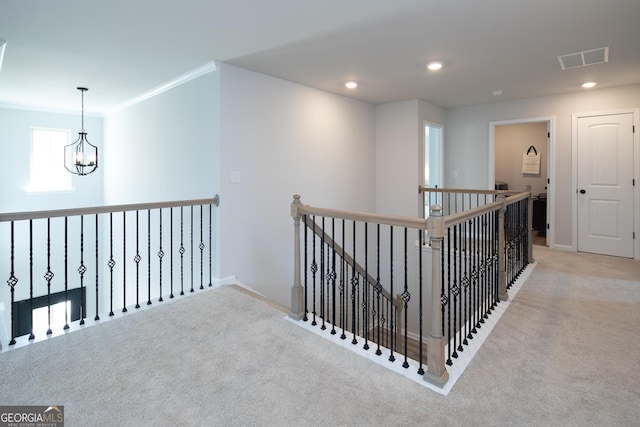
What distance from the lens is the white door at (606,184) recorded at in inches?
188

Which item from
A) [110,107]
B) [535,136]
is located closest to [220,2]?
[110,107]

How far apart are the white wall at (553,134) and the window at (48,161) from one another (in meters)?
6.77

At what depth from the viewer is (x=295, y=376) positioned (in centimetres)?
209

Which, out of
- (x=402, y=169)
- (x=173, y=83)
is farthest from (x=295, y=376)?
(x=402, y=169)

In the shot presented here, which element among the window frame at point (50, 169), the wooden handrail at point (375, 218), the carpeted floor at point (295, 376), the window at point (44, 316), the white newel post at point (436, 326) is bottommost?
the window at point (44, 316)

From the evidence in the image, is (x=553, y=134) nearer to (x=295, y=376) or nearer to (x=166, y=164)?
(x=295, y=376)

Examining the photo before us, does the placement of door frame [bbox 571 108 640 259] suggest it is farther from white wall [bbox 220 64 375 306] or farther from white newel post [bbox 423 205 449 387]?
white newel post [bbox 423 205 449 387]

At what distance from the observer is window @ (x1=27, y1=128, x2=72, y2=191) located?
586 cm

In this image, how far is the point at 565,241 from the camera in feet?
17.5

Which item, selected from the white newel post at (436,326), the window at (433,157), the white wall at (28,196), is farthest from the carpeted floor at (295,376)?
the white wall at (28,196)

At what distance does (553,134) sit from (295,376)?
530cm

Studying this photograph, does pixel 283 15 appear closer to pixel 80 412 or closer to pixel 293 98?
pixel 293 98

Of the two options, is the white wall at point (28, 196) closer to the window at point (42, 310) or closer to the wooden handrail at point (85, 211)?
the window at point (42, 310)

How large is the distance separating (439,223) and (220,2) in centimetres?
206
